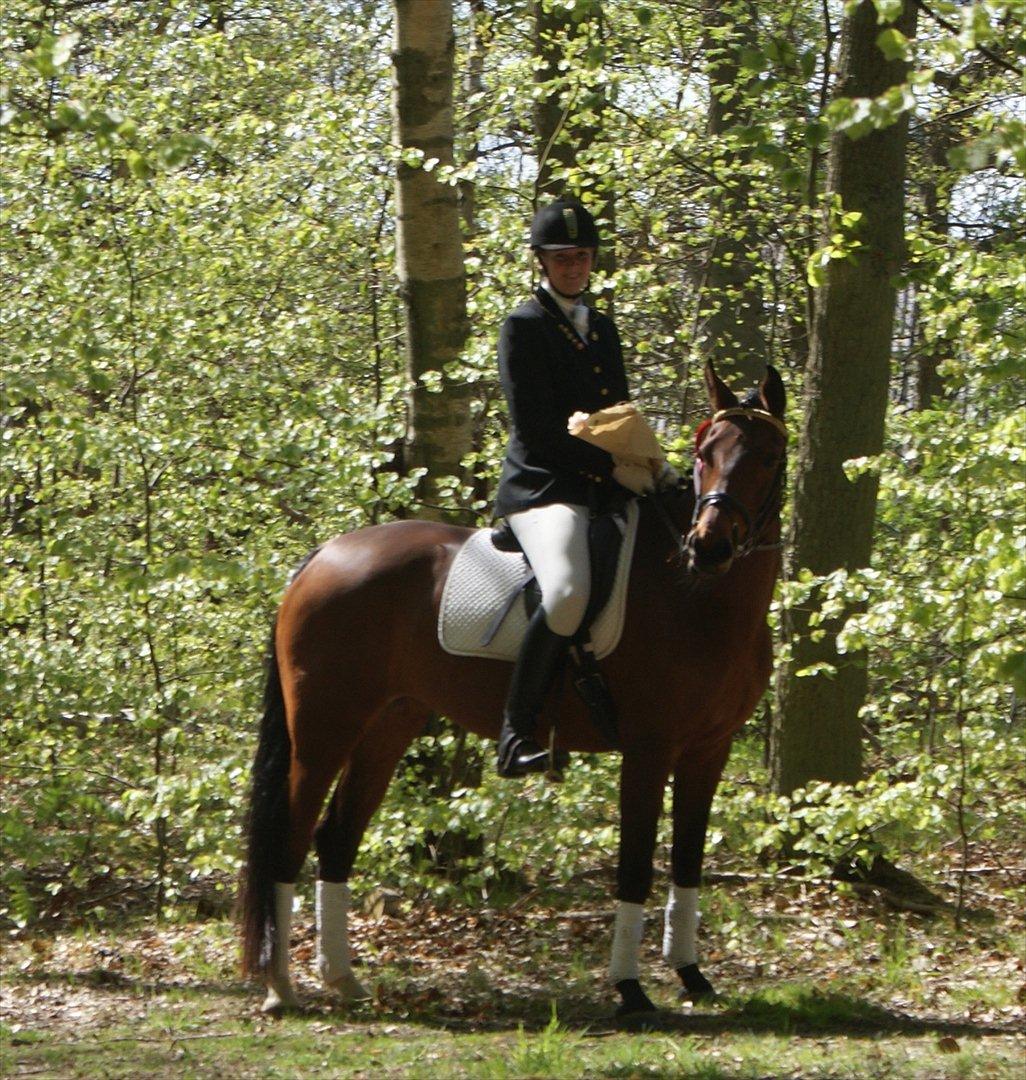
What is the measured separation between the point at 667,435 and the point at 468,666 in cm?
282

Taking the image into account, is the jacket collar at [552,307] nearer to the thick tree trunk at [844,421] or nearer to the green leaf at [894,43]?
the thick tree trunk at [844,421]

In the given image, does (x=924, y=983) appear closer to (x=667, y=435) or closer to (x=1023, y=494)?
(x=1023, y=494)

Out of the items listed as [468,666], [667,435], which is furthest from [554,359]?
[667,435]

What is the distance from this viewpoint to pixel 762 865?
28.1ft

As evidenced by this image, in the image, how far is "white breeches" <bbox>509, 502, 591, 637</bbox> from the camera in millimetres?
5629

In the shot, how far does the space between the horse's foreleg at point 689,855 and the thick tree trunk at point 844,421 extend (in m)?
1.84

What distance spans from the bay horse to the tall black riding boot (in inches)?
6.7

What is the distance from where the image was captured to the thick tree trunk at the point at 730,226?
846cm

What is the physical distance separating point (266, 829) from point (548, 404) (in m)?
2.18

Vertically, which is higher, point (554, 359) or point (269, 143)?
point (269, 143)

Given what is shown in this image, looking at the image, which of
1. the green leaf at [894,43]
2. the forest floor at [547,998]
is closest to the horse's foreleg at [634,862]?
the forest floor at [547,998]

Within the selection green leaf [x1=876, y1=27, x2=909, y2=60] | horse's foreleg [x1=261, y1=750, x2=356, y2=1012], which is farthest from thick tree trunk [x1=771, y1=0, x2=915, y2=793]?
green leaf [x1=876, y1=27, x2=909, y2=60]

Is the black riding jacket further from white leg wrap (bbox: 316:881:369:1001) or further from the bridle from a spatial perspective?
white leg wrap (bbox: 316:881:369:1001)

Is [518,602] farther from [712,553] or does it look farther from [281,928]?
[281,928]
